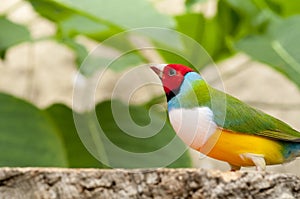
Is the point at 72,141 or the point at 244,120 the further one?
the point at 72,141

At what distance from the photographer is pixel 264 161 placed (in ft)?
2.07

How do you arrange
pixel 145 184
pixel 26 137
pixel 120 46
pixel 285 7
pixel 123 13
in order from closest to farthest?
1. pixel 145 184
2. pixel 123 13
3. pixel 26 137
4. pixel 120 46
5. pixel 285 7

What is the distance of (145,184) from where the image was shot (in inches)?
23.6

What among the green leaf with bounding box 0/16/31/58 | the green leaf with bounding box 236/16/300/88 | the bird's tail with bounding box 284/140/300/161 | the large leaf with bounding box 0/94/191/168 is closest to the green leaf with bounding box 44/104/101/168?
the large leaf with bounding box 0/94/191/168

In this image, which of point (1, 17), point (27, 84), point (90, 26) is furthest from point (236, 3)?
point (27, 84)

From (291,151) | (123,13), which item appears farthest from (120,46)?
(291,151)

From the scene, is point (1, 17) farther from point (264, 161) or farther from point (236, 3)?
point (264, 161)

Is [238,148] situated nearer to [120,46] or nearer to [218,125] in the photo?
[218,125]

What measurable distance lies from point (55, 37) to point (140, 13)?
0.92ft

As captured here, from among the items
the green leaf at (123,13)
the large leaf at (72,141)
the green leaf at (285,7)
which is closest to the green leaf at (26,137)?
the large leaf at (72,141)

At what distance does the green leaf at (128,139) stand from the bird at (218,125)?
0.30m

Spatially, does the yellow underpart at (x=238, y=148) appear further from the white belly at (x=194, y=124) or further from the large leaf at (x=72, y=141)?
Answer: the large leaf at (x=72, y=141)

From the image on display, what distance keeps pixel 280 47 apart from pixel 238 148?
488 millimetres

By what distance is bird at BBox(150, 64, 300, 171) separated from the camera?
0.61 m
